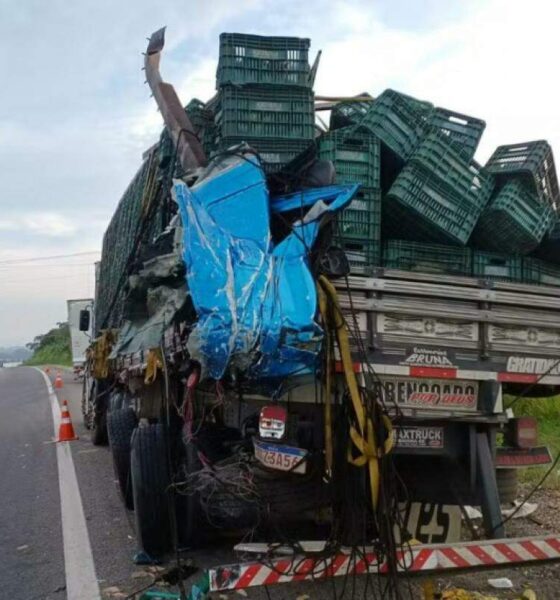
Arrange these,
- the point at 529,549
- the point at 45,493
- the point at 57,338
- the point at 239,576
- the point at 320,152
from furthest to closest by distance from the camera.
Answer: the point at 57,338 < the point at 45,493 < the point at 320,152 < the point at 529,549 < the point at 239,576

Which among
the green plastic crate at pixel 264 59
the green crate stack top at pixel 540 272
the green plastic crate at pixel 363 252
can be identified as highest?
the green plastic crate at pixel 264 59

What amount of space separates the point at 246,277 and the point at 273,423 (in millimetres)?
828

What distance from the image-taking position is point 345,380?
13.0 feet

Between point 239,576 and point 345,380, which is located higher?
point 345,380

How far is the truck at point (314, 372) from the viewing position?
377 cm

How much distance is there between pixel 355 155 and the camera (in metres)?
5.40

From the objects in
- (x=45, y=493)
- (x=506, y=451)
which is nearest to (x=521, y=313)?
(x=506, y=451)

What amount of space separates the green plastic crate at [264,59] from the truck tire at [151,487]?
276 centimetres

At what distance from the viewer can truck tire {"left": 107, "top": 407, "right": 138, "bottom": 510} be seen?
6.50 meters

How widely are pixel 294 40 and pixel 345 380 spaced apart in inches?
125

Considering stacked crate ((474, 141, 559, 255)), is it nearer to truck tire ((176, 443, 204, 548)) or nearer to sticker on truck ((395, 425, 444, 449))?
sticker on truck ((395, 425, 444, 449))

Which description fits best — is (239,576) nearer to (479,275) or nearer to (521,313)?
(521,313)

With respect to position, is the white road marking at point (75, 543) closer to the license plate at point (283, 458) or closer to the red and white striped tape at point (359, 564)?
the red and white striped tape at point (359, 564)

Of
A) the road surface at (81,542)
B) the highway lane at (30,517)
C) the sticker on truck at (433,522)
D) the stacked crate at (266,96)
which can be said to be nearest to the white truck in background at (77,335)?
the highway lane at (30,517)
